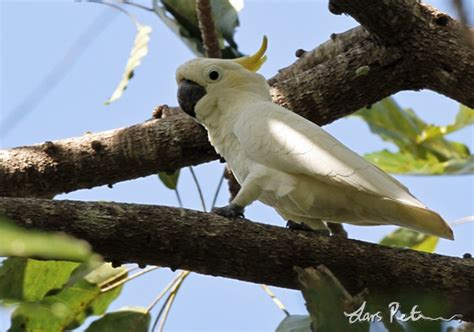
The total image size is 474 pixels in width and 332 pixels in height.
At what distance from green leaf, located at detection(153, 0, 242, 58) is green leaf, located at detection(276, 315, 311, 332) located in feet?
4.72

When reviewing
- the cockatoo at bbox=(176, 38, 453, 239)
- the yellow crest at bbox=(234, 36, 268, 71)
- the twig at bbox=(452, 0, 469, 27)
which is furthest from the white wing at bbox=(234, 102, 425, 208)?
the twig at bbox=(452, 0, 469, 27)

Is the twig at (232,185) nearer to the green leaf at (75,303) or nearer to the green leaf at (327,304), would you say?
the green leaf at (75,303)

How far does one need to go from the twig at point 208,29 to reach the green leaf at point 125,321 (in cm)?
127

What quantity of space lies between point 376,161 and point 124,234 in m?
2.13

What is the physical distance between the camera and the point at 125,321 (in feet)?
9.70

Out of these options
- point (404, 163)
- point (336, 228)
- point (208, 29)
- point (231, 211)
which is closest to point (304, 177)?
point (231, 211)

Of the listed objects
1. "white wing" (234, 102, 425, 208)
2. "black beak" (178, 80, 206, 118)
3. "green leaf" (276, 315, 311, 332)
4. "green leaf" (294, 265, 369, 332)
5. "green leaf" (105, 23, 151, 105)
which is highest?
"green leaf" (105, 23, 151, 105)

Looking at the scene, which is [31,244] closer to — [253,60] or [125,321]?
[125,321]

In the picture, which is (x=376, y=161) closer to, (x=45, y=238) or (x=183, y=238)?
(x=183, y=238)

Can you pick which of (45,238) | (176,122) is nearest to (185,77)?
(176,122)

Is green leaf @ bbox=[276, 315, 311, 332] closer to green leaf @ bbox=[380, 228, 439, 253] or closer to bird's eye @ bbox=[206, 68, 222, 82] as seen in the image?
bird's eye @ bbox=[206, 68, 222, 82]

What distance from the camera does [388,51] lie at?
313 cm

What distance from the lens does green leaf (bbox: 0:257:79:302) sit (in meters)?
2.84

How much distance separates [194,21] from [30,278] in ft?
4.96
